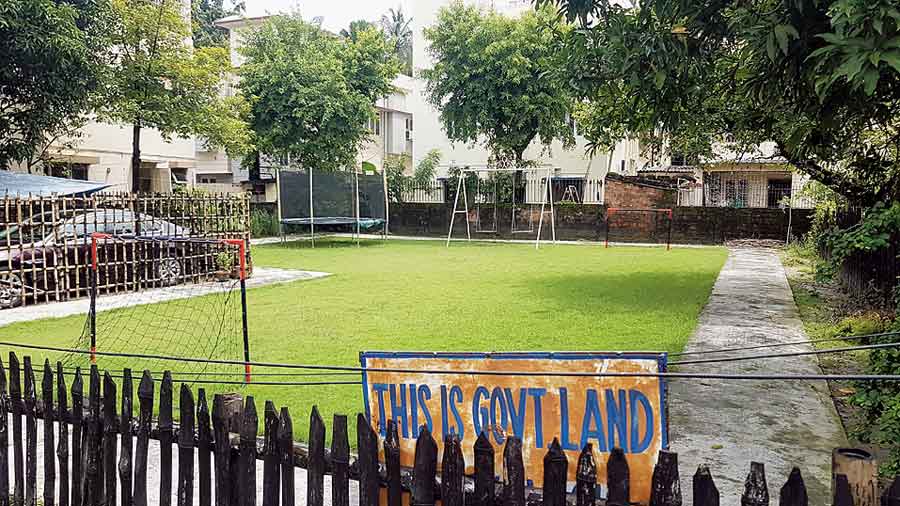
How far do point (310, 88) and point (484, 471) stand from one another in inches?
929

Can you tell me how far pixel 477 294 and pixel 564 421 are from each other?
8.89 m

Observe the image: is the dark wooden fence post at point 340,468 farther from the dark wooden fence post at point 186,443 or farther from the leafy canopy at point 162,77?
the leafy canopy at point 162,77

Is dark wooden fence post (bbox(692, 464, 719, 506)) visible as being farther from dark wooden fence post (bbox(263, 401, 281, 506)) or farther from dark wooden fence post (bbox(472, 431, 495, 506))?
dark wooden fence post (bbox(263, 401, 281, 506))

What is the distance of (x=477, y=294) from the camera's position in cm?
1178

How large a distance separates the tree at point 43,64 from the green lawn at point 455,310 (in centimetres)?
519

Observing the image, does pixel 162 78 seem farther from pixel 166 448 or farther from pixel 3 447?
pixel 166 448

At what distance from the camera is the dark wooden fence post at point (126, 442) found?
3.14 m

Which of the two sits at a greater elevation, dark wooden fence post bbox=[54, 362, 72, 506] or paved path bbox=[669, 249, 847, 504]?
dark wooden fence post bbox=[54, 362, 72, 506]

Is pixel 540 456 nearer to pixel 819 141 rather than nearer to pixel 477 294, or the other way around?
pixel 819 141

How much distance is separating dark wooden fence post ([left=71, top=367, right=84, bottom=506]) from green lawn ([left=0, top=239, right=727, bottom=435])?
Answer: 1.83m

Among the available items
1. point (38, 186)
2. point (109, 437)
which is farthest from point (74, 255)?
point (109, 437)

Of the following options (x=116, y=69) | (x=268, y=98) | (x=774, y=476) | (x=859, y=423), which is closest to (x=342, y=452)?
(x=774, y=476)

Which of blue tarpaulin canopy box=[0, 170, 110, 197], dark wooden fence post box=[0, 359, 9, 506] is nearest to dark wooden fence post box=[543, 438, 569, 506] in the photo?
dark wooden fence post box=[0, 359, 9, 506]

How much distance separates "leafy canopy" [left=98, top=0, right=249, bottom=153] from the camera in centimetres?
1903
